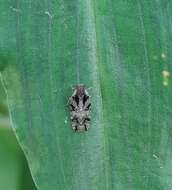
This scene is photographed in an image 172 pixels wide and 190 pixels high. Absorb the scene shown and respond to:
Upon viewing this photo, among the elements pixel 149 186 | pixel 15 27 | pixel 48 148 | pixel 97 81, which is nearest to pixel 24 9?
pixel 15 27

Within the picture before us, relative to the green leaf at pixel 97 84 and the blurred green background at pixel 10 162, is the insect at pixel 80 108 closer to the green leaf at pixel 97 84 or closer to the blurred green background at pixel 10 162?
the green leaf at pixel 97 84

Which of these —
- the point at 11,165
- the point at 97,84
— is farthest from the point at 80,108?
the point at 11,165

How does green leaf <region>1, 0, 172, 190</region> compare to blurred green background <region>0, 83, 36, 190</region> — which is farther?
blurred green background <region>0, 83, 36, 190</region>

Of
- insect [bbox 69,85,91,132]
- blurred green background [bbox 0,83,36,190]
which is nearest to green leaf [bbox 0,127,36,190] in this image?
blurred green background [bbox 0,83,36,190]

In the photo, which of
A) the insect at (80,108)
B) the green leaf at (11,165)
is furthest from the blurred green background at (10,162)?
the insect at (80,108)

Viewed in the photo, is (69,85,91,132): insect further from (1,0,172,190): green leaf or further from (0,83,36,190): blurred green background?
(0,83,36,190): blurred green background

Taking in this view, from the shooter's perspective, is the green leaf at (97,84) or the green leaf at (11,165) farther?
the green leaf at (11,165)
